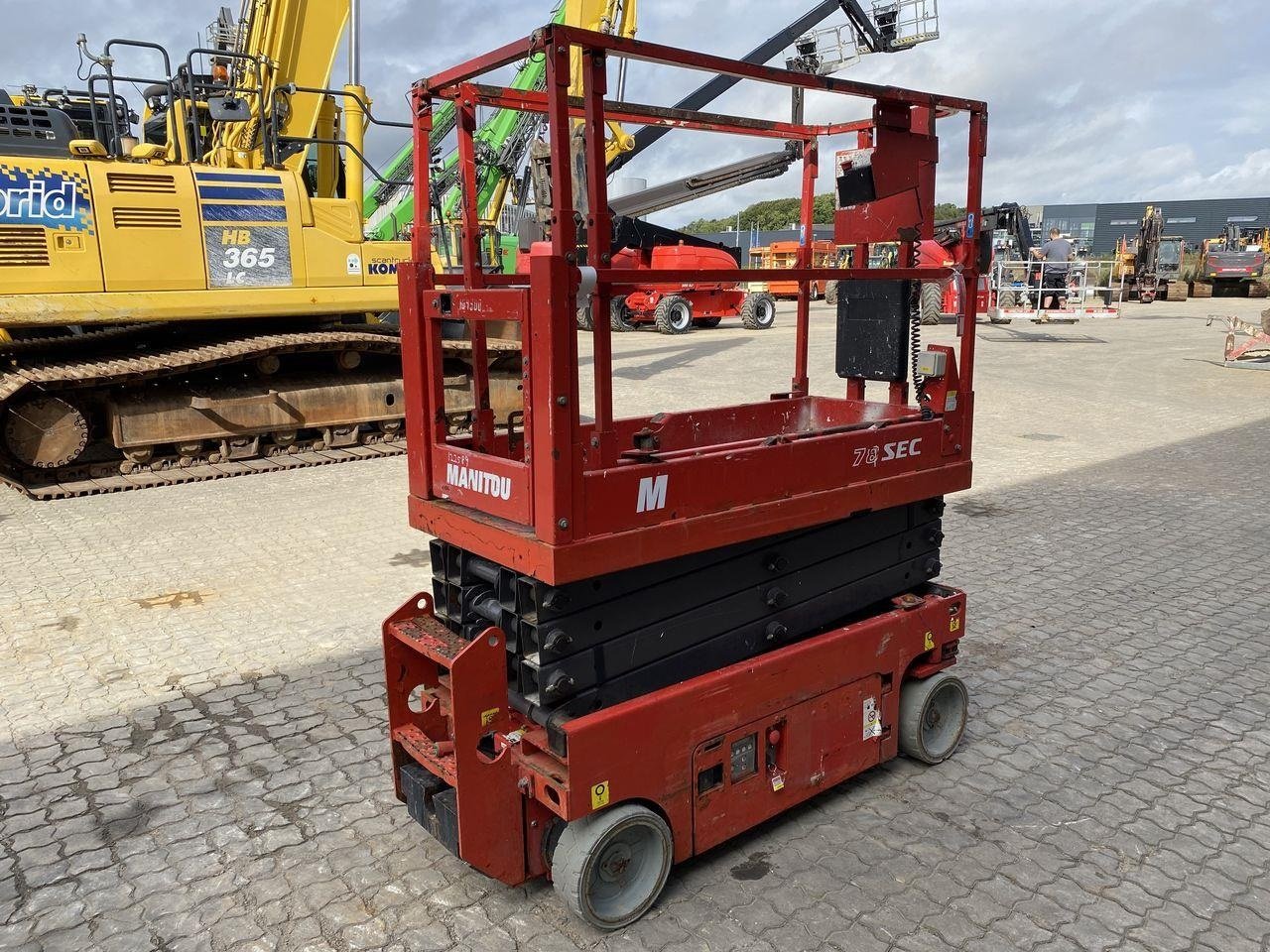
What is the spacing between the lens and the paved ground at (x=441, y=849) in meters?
2.89

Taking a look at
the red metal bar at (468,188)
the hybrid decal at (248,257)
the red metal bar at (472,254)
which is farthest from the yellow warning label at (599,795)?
the hybrid decal at (248,257)

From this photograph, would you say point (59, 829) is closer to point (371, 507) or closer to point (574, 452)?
point (574, 452)

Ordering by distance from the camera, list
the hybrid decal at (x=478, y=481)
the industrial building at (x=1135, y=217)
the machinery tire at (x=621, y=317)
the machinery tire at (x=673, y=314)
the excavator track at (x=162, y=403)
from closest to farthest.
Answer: the hybrid decal at (x=478, y=481), the excavator track at (x=162, y=403), the machinery tire at (x=673, y=314), the machinery tire at (x=621, y=317), the industrial building at (x=1135, y=217)

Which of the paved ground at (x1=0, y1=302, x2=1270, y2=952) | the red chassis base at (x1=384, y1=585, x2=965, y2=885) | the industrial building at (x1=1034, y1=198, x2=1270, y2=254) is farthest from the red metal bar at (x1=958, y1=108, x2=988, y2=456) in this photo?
the industrial building at (x1=1034, y1=198, x2=1270, y2=254)

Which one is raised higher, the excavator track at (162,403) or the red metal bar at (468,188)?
the red metal bar at (468,188)

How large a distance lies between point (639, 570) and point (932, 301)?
846 inches

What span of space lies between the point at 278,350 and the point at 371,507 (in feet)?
8.10

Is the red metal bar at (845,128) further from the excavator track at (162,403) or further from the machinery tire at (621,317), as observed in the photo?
the machinery tire at (621,317)

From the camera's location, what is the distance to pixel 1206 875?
3.10m

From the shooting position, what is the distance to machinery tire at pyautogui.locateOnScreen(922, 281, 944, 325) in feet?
74.6

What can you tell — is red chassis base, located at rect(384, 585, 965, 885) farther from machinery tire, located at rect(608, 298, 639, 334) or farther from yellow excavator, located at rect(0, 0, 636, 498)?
machinery tire, located at rect(608, 298, 639, 334)

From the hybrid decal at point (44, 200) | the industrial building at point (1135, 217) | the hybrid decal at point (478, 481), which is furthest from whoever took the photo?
the industrial building at point (1135, 217)

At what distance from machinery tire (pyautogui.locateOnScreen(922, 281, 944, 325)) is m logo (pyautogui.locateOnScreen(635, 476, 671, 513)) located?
20892 mm

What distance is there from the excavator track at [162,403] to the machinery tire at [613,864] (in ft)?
22.9
